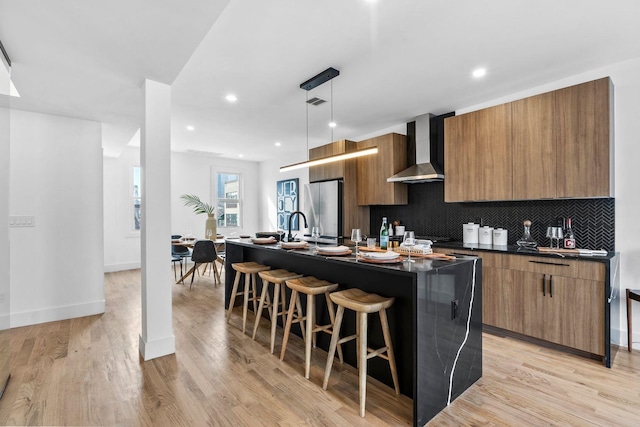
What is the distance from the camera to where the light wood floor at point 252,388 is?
6.23ft

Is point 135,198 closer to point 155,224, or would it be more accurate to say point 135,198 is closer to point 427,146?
point 155,224

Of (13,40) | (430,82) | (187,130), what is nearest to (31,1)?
(13,40)

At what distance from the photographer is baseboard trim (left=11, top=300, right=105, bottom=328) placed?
3.45 m

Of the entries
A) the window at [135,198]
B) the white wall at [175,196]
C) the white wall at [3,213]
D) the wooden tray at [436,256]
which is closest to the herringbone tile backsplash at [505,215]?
the wooden tray at [436,256]

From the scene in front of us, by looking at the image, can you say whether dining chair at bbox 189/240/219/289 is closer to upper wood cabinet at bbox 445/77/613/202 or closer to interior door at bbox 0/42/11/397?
interior door at bbox 0/42/11/397

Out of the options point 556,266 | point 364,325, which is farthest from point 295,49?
point 556,266

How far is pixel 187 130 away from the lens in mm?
5281

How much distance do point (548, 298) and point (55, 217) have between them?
17.4 feet

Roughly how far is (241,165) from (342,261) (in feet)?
21.6

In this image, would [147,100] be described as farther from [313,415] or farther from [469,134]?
[469,134]

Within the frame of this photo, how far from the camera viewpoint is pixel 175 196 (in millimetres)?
7258

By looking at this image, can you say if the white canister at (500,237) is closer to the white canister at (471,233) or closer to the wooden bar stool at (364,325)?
the white canister at (471,233)

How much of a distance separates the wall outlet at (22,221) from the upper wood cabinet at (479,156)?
4.89 metres

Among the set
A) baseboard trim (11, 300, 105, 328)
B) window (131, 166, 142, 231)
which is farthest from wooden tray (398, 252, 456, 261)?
window (131, 166, 142, 231)
